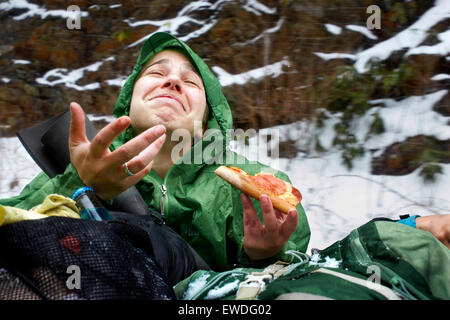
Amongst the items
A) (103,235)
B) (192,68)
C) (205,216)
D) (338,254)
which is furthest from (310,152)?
(103,235)

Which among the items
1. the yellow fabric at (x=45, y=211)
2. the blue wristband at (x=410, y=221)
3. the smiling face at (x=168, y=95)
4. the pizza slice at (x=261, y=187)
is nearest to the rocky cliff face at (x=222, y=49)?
the smiling face at (x=168, y=95)

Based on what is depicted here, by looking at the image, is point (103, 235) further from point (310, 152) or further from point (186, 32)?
point (186, 32)

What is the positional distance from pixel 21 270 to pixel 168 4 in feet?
15.6

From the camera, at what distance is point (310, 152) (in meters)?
4.07

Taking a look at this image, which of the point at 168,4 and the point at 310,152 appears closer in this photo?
the point at 310,152

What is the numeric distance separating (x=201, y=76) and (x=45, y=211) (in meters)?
1.45

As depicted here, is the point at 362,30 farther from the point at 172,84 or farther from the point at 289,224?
the point at 289,224

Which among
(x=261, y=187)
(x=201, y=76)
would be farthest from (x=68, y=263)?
(x=201, y=76)

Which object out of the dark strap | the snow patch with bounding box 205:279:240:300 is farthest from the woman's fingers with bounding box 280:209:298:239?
the dark strap

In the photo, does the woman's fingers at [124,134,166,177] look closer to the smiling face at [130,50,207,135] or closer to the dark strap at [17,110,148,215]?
the dark strap at [17,110,148,215]

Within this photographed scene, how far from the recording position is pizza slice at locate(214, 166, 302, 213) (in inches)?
67.9

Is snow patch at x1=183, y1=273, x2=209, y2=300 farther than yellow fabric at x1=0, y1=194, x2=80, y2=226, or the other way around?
snow patch at x1=183, y1=273, x2=209, y2=300

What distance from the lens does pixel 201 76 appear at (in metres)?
2.42

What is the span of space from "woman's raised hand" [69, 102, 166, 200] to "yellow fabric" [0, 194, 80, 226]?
0.24m
